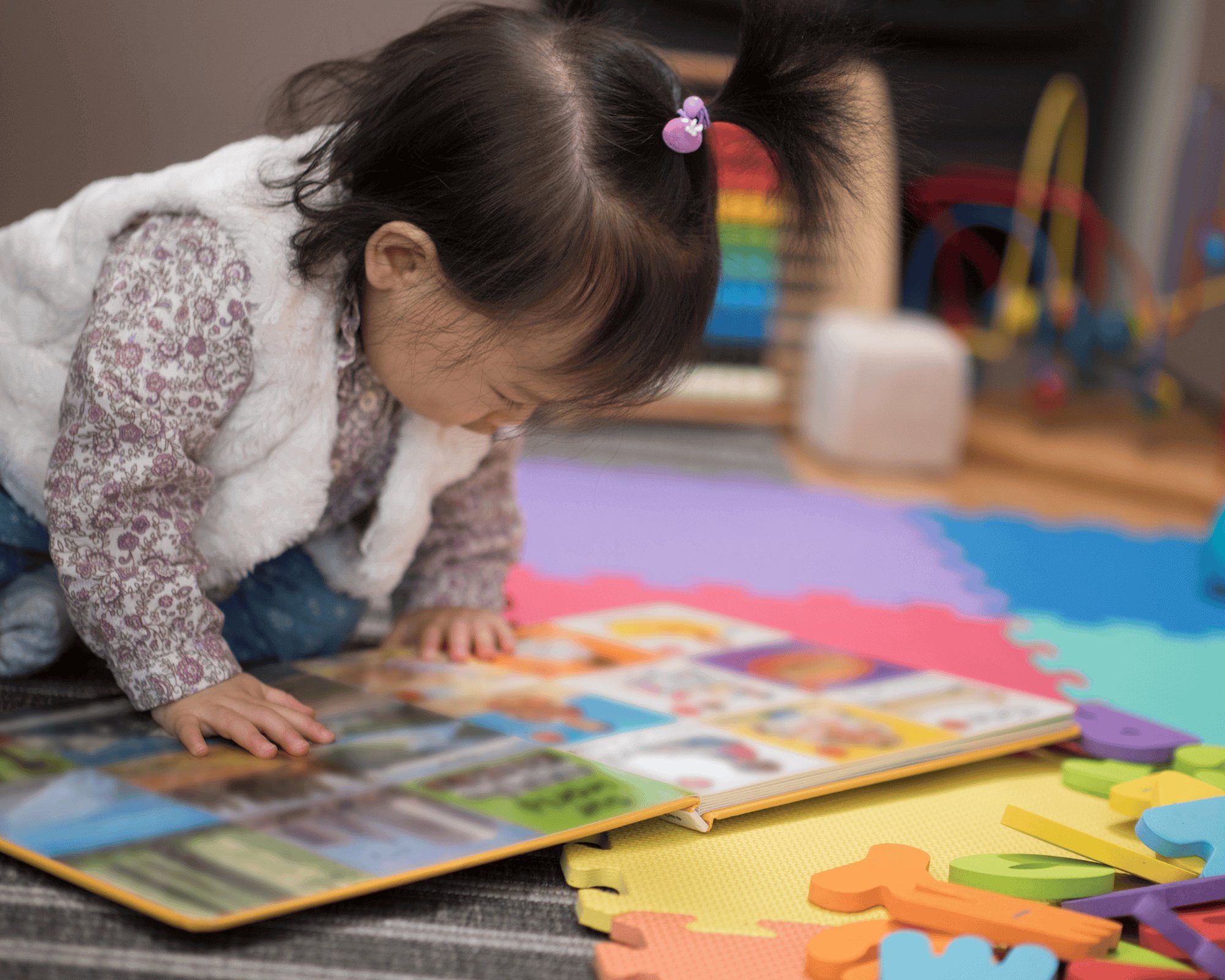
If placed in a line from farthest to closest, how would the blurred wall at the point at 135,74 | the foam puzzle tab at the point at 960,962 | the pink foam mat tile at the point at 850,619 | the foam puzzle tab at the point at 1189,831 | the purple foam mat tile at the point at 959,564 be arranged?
the blurred wall at the point at 135,74, the purple foam mat tile at the point at 959,564, the pink foam mat tile at the point at 850,619, the foam puzzle tab at the point at 1189,831, the foam puzzle tab at the point at 960,962

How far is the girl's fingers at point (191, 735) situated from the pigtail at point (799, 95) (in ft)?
1.49

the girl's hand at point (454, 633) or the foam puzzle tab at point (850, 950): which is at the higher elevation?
the girl's hand at point (454, 633)

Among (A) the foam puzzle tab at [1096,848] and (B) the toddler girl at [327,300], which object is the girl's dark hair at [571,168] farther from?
(A) the foam puzzle tab at [1096,848]

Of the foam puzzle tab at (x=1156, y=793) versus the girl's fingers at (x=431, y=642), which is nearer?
the foam puzzle tab at (x=1156, y=793)

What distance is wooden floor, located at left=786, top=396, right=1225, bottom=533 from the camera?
173cm

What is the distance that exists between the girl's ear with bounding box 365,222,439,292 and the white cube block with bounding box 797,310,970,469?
1264 millimetres

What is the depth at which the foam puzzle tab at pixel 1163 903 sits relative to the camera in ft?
1.83

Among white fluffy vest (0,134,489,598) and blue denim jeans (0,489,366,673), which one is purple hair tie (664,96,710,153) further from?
blue denim jeans (0,489,366,673)

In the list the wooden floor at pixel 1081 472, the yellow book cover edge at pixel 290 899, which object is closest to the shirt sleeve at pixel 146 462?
the yellow book cover edge at pixel 290 899

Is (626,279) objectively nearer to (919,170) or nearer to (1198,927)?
(919,170)

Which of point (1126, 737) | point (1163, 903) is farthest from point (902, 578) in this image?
point (1163, 903)

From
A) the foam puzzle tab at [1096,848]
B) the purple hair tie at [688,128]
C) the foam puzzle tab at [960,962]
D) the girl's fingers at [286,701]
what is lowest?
the foam puzzle tab at [1096,848]

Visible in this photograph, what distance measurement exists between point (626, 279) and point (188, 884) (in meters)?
0.38

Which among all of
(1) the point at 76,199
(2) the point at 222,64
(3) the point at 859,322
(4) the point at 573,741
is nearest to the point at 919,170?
(4) the point at 573,741
